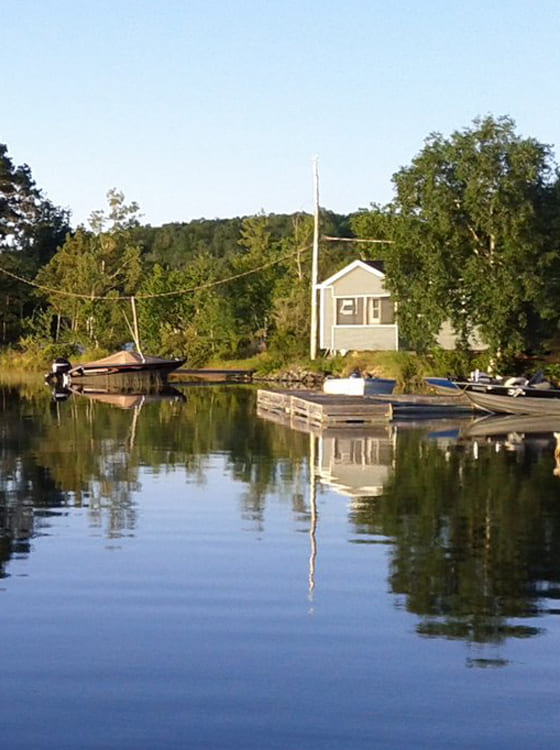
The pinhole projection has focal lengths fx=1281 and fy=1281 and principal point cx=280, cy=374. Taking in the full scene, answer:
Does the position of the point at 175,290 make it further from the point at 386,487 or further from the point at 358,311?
the point at 386,487

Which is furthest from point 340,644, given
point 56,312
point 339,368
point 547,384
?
point 56,312

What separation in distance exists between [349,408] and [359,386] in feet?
16.4

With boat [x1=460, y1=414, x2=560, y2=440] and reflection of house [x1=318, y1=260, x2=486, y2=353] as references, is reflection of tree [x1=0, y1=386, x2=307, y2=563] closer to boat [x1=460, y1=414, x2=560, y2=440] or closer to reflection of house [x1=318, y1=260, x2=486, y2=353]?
boat [x1=460, y1=414, x2=560, y2=440]

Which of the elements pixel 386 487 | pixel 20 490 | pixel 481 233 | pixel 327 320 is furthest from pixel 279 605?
pixel 327 320

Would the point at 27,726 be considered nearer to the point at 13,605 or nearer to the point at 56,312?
the point at 13,605

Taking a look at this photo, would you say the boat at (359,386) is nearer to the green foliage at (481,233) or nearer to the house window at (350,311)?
the green foliage at (481,233)

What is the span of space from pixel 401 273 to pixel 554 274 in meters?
6.70

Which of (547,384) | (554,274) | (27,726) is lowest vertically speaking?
(27,726)

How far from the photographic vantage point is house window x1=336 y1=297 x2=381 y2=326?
6612cm

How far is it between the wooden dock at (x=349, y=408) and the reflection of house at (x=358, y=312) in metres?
18.2

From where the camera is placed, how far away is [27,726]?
30.9ft

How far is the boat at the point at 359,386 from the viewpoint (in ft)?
149

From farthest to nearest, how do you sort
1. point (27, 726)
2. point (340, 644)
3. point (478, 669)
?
1. point (340, 644)
2. point (478, 669)
3. point (27, 726)

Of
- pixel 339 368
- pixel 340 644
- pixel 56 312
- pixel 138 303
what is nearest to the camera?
pixel 340 644
